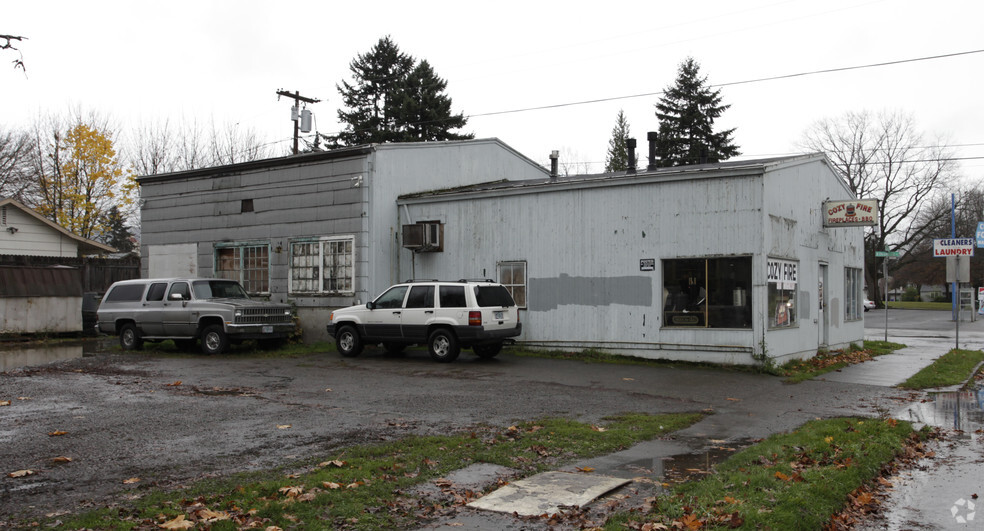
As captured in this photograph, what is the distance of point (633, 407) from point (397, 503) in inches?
236

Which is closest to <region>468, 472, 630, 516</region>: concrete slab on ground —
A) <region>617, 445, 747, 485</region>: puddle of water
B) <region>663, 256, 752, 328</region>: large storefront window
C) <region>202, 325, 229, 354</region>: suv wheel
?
<region>617, 445, 747, 485</region>: puddle of water

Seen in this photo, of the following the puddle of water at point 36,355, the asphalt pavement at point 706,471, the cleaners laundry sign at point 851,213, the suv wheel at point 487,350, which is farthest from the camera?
the cleaners laundry sign at point 851,213

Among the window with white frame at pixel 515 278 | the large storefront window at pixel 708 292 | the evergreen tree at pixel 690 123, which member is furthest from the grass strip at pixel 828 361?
the evergreen tree at pixel 690 123

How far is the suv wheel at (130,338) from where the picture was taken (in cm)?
1911

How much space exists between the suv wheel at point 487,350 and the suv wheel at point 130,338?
29.1ft

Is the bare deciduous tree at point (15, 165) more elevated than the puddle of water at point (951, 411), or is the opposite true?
the bare deciduous tree at point (15, 165)

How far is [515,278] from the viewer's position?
19078 millimetres

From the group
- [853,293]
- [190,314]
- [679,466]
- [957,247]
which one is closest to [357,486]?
[679,466]

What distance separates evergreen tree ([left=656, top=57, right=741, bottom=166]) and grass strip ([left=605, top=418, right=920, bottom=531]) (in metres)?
40.6

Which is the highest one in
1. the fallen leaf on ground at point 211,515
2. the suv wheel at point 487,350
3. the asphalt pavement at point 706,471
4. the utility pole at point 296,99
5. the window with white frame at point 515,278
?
the utility pole at point 296,99

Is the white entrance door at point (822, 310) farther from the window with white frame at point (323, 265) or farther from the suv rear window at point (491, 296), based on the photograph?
the window with white frame at point (323, 265)

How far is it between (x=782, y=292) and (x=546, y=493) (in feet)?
39.8

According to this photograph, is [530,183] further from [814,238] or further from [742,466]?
[742,466]

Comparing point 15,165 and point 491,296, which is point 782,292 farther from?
point 15,165
